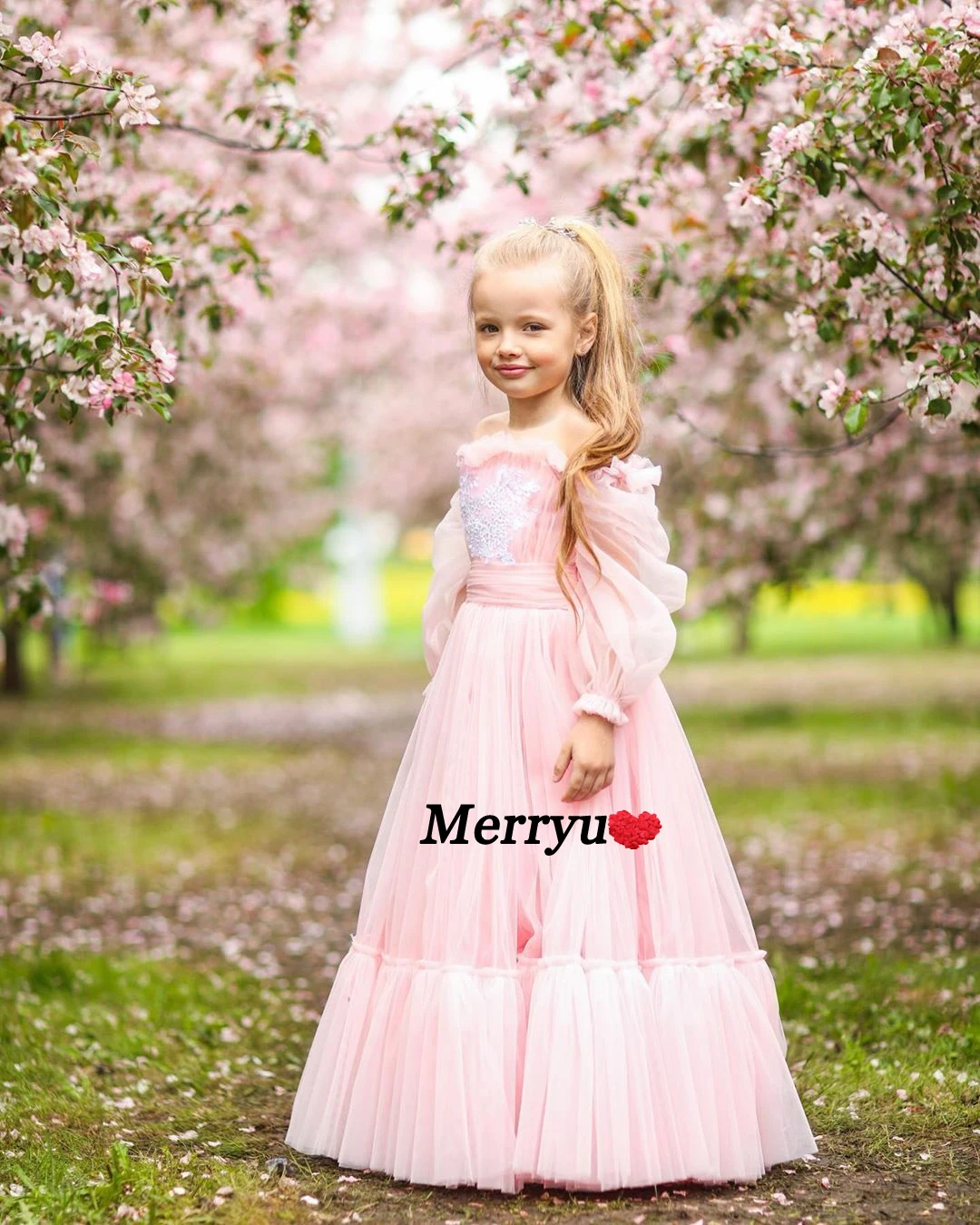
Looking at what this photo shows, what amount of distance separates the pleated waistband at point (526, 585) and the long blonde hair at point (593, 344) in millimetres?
48

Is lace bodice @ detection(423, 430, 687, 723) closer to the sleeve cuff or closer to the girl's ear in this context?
the sleeve cuff

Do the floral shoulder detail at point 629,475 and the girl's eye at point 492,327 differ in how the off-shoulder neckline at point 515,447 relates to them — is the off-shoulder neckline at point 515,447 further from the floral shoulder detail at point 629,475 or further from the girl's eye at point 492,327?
the girl's eye at point 492,327

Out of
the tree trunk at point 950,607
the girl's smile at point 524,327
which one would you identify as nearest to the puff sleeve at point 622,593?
the girl's smile at point 524,327

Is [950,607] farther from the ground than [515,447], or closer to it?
closer to it

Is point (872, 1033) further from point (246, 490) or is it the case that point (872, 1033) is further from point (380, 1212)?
point (246, 490)

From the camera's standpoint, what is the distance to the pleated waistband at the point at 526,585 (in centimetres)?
371

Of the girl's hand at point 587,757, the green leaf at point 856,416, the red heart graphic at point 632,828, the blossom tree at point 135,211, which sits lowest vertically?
the red heart graphic at point 632,828

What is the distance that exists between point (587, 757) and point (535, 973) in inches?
19.7

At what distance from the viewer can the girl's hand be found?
3521mm

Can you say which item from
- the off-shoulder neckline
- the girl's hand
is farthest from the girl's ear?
the girl's hand

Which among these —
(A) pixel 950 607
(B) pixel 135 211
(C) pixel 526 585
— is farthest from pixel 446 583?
(A) pixel 950 607

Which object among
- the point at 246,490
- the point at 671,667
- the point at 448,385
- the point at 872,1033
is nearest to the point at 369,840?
the point at 872,1033

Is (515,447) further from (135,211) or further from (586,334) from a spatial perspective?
(135,211)

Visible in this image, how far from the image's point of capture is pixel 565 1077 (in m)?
3.31
